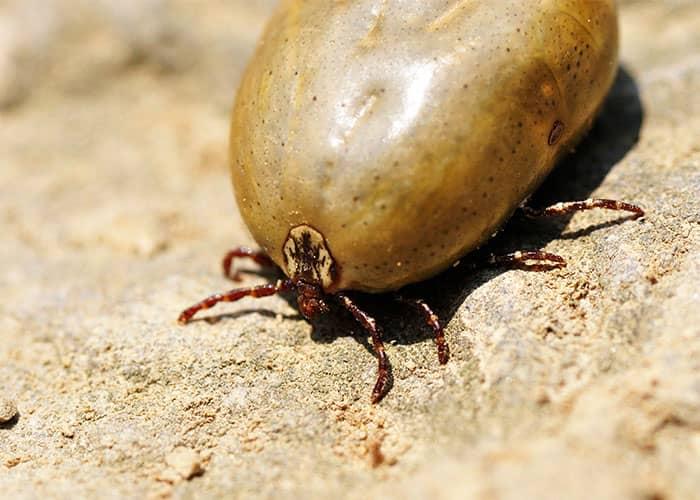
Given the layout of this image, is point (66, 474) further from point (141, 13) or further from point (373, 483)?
point (141, 13)

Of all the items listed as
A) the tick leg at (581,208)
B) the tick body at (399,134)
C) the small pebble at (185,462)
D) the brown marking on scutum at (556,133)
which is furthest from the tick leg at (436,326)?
the small pebble at (185,462)

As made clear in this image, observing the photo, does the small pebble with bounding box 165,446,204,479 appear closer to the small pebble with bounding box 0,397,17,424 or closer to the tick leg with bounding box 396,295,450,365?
the small pebble with bounding box 0,397,17,424

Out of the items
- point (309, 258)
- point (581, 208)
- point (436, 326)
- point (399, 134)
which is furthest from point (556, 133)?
point (309, 258)

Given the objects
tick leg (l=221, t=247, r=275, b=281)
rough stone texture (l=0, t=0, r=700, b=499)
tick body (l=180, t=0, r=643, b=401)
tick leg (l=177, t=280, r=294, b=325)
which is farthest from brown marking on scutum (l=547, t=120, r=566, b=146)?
tick leg (l=221, t=247, r=275, b=281)

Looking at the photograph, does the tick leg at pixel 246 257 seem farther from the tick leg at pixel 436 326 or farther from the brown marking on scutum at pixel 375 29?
the brown marking on scutum at pixel 375 29

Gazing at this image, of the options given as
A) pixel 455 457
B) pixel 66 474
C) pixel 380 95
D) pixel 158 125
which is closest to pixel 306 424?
pixel 455 457

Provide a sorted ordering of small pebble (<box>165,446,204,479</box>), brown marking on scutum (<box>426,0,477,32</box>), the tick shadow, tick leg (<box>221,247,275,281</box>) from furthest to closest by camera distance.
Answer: tick leg (<box>221,247,275,281</box>) → the tick shadow → brown marking on scutum (<box>426,0,477,32</box>) → small pebble (<box>165,446,204,479</box>)

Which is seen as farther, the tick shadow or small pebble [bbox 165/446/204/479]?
the tick shadow
